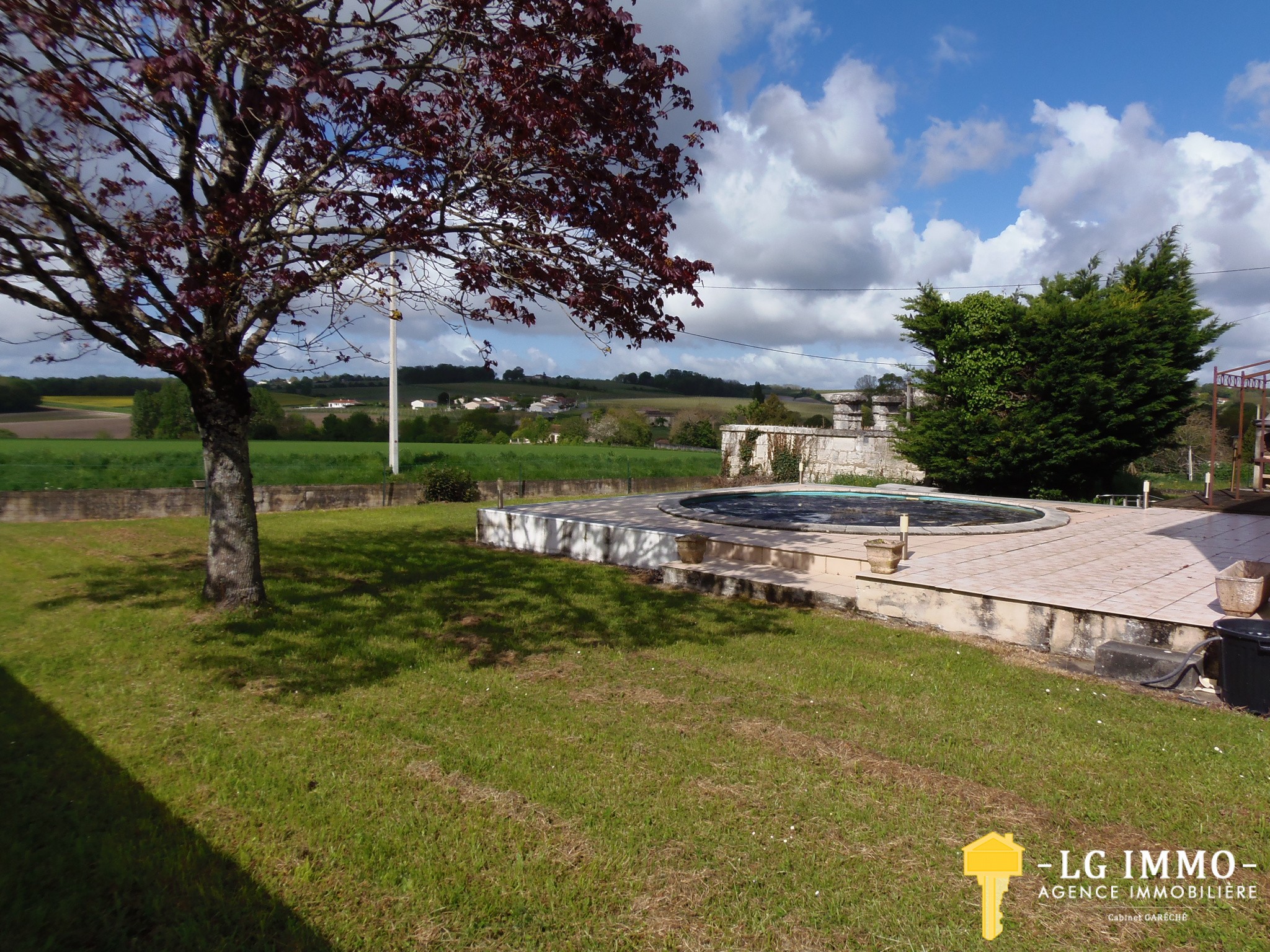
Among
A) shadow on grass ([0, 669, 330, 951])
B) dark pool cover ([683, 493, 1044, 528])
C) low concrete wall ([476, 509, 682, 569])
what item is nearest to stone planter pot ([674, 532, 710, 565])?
low concrete wall ([476, 509, 682, 569])

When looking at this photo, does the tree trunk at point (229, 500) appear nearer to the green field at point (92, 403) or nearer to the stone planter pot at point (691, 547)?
the stone planter pot at point (691, 547)

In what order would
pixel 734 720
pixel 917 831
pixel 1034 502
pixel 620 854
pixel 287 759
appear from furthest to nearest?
pixel 1034 502
pixel 734 720
pixel 287 759
pixel 917 831
pixel 620 854

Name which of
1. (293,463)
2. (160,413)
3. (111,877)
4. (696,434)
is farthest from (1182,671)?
(696,434)

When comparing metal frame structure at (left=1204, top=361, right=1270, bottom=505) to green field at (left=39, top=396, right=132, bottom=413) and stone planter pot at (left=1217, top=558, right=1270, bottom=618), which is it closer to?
stone planter pot at (left=1217, top=558, right=1270, bottom=618)

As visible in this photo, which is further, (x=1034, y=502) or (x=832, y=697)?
(x=1034, y=502)

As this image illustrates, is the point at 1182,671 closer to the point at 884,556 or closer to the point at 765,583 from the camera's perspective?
the point at 884,556

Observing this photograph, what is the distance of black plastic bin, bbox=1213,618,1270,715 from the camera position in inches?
176

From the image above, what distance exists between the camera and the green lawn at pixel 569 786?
97.5 inches

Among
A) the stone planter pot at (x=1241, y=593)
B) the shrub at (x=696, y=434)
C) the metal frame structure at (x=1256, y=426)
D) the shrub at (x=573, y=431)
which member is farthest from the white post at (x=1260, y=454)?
the shrub at (x=573, y=431)

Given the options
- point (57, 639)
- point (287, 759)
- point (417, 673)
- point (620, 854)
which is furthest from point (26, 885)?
point (57, 639)

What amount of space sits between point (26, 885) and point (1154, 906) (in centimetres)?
415

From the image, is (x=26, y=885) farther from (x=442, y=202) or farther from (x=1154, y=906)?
(x=442, y=202)

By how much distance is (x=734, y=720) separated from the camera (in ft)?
14.1

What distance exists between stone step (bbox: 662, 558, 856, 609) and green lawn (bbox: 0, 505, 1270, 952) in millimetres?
904
